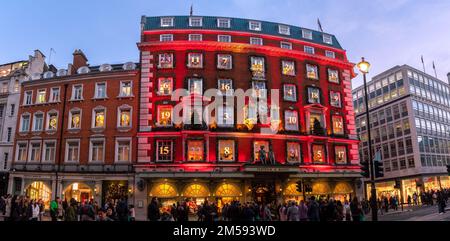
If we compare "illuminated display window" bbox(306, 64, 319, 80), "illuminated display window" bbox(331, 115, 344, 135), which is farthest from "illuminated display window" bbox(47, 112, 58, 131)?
"illuminated display window" bbox(331, 115, 344, 135)

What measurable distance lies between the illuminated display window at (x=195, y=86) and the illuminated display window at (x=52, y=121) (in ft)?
46.9

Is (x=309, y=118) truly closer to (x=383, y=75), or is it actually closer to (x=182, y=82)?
(x=182, y=82)

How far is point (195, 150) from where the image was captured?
109 feet

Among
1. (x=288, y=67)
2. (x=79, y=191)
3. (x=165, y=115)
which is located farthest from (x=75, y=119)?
(x=288, y=67)

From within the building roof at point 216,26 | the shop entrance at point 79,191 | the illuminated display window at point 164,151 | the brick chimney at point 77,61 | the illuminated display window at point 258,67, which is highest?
the building roof at point 216,26

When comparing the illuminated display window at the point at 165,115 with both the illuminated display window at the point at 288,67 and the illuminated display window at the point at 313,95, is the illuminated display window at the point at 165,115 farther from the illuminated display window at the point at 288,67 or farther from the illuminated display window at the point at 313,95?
the illuminated display window at the point at 313,95

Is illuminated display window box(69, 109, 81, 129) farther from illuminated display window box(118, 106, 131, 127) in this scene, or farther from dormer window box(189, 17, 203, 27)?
dormer window box(189, 17, 203, 27)

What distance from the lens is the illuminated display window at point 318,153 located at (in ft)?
121

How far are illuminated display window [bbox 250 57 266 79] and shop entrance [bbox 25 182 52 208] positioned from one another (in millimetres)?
23318

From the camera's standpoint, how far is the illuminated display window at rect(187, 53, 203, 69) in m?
35.8

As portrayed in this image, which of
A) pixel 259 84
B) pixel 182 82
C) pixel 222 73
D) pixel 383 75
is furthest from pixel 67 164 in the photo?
pixel 383 75

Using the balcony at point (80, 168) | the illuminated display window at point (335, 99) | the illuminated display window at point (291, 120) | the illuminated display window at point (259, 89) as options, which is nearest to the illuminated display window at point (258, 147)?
the illuminated display window at point (291, 120)

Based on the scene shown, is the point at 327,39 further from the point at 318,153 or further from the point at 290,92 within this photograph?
the point at 318,153
